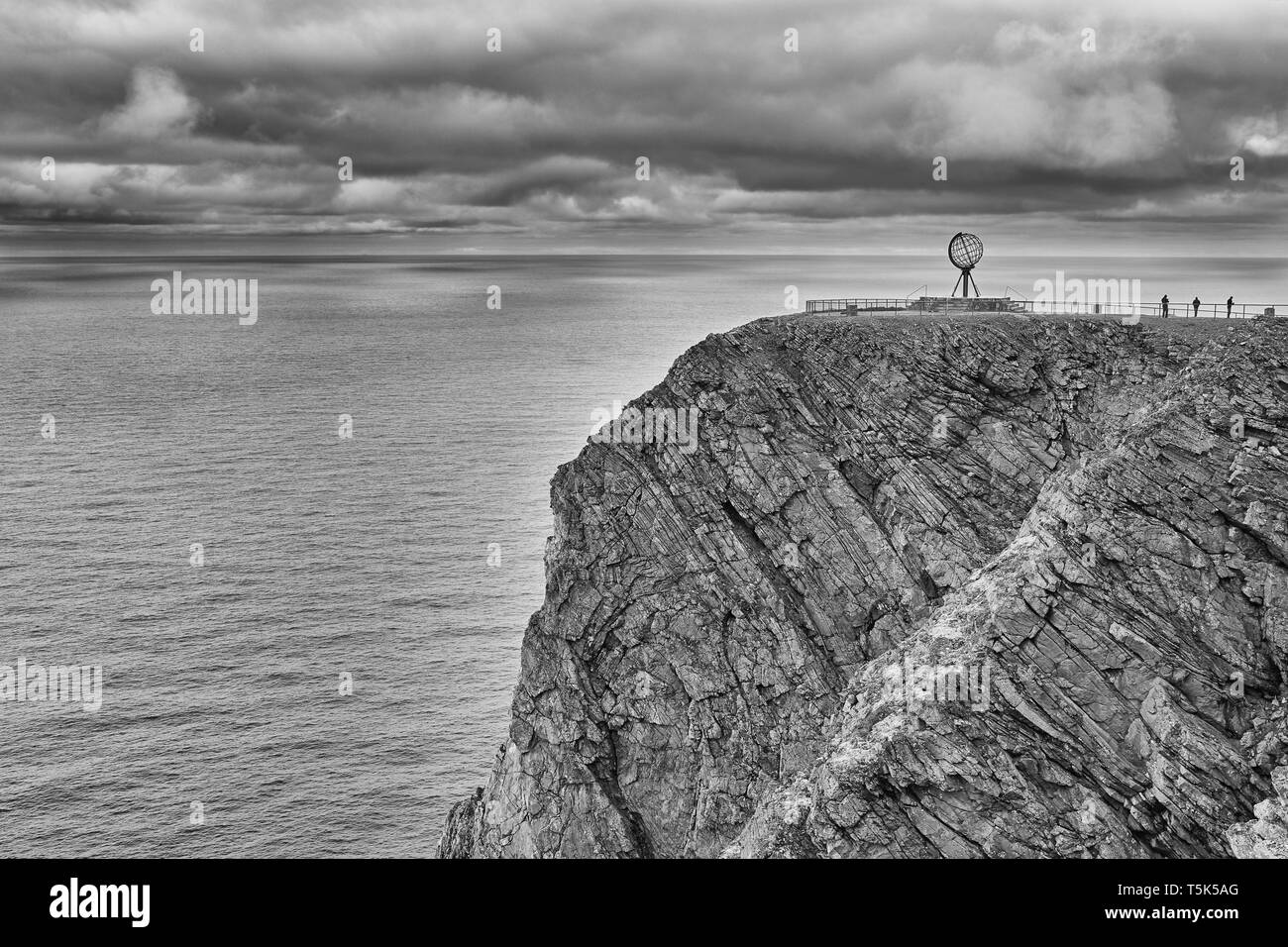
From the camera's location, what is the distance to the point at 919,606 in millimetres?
56812

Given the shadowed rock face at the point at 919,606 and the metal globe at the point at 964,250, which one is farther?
the metal globe at the point at 964,250

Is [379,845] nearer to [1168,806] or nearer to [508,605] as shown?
[508,605]

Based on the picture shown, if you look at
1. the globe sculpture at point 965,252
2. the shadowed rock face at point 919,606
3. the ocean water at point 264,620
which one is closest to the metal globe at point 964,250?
the globe sculpture at point 965,252

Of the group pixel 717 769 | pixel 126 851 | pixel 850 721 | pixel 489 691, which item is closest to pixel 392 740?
pixel 489 691

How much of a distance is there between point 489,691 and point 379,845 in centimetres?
1940

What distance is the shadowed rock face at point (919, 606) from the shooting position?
4128 centimetres

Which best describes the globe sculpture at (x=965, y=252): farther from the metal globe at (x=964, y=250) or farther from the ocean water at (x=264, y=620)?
the ocean water at (x=264, y=620)

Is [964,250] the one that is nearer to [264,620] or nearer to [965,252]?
[965,252]

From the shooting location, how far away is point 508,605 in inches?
3880

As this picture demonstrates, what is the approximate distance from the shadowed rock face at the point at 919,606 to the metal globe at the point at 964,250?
6.09 metres

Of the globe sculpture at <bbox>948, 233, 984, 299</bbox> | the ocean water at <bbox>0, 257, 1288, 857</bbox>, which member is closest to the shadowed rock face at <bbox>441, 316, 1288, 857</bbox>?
the globe sculpture at <bbox>948, 233, 984, 299</bbox>

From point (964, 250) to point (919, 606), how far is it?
1009 inches

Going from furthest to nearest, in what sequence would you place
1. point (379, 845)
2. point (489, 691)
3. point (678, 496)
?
point (489, 691), point (379, 845), point (678, 496)

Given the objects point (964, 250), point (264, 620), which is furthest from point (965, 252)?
point (264, 620)
